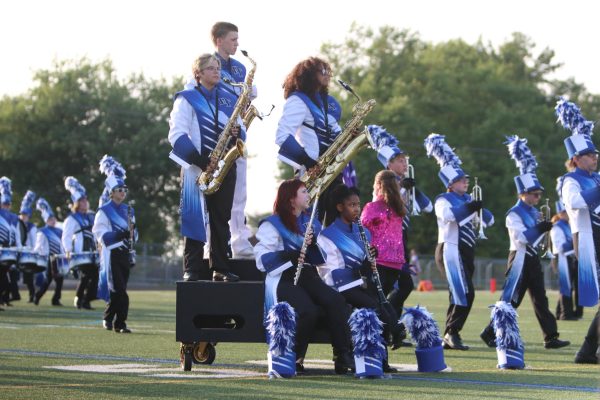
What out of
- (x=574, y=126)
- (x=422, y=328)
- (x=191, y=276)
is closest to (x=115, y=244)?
(x=191, y=276)

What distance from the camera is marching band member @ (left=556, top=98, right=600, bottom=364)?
492 inches

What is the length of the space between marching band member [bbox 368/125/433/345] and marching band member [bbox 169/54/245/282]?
2806 mm

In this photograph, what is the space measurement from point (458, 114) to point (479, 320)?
4949cm

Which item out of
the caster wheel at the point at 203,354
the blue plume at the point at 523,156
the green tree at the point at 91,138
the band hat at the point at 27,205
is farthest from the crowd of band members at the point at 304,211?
the green tree at the point at 91,138

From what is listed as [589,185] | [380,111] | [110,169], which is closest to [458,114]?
[380,111]

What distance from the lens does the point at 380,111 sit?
222ft

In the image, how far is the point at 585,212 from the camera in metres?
12.7

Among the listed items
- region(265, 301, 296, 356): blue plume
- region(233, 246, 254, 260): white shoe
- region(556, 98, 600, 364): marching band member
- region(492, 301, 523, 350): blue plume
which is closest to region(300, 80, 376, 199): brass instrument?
region(233, 246, 254, 260): white shoe

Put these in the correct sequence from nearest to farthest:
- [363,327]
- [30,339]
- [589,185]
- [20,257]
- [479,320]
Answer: [363,327]
[589,185]
[30,339]
[479,320]
[20,257]

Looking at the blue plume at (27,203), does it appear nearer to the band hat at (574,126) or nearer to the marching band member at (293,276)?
the band hat at (574,126)

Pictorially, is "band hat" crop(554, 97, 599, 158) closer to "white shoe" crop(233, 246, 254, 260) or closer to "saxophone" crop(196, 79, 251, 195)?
"white shoe" crop(233, 246, 254, 260)

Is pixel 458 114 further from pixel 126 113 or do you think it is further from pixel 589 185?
pixel 589 185

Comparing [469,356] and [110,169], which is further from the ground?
[110,169]

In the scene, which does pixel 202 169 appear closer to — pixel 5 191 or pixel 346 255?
pixel 346 255
